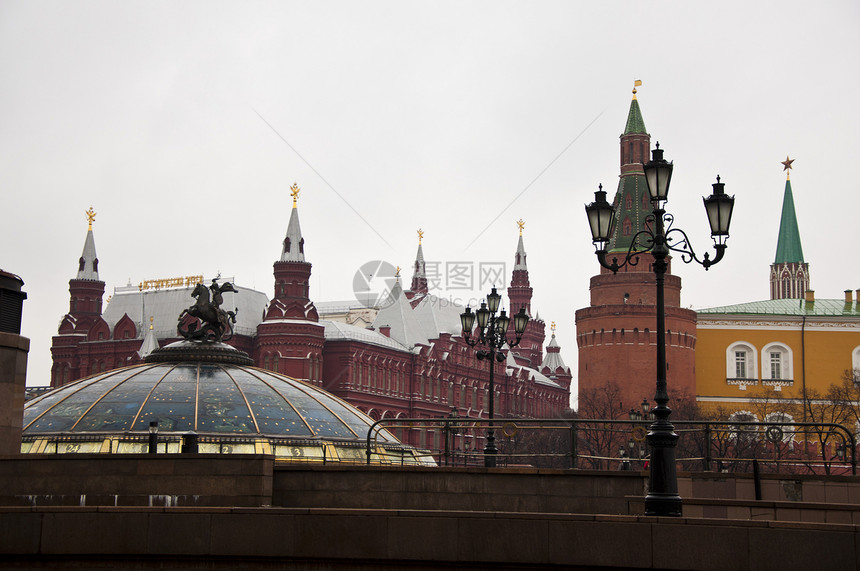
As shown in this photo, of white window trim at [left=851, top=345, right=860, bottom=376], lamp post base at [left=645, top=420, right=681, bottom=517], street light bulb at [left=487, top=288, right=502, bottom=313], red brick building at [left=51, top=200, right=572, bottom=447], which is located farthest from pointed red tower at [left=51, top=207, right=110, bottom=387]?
lamp post base at [left=645, top=420, right=681, bottom=517]

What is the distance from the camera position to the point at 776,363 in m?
91.6

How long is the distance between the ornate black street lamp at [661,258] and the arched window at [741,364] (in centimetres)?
7684

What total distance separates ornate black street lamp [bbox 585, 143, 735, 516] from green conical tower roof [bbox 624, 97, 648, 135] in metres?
76.5

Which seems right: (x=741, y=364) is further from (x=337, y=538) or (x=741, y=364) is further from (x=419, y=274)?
(x=337, y=538)

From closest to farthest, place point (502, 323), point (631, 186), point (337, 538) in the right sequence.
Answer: point (337, 538) < point (502, 323) < point (631, 186)

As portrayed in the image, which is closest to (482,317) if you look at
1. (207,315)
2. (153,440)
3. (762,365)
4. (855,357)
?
(207,315)

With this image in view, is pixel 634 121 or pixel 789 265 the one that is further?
pixel 789 265

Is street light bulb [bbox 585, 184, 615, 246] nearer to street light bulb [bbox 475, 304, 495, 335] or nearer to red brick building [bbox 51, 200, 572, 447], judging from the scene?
street light bulb [bbox 475, 304, 495, 335]

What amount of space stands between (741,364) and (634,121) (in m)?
21.7

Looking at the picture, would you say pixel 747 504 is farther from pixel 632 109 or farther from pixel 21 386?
pixel 632 109

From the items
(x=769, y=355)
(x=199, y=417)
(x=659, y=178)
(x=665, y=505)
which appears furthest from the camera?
(x=769, y=355)

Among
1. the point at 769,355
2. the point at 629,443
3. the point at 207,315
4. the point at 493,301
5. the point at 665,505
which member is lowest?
the point at 665,505

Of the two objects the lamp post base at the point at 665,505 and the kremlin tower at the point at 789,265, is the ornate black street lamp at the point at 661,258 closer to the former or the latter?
the lamp post base at the point at 665,505

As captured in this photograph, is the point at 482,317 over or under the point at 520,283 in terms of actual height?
under
